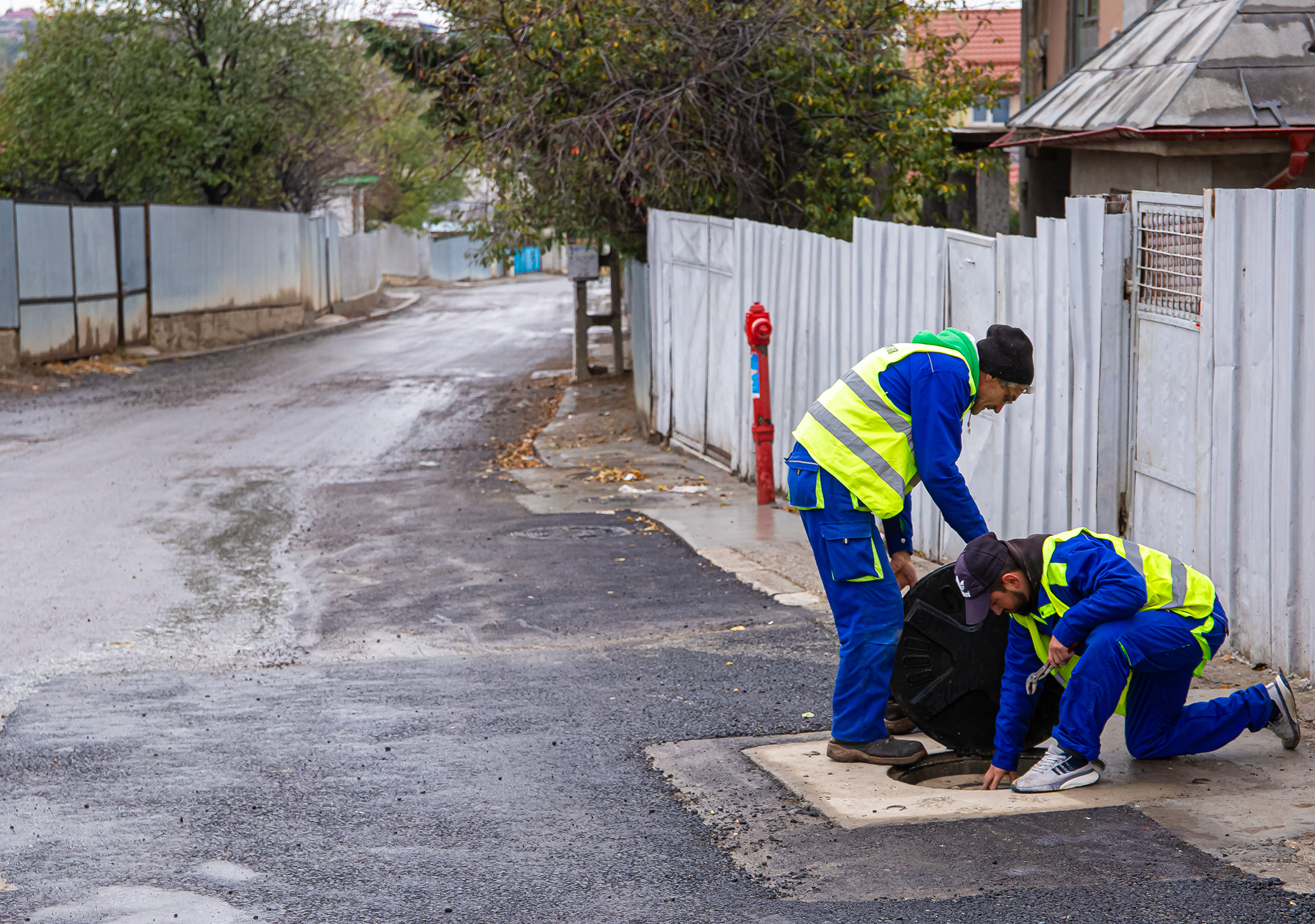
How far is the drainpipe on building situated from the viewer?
9.22m

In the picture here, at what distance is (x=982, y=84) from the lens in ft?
48.0

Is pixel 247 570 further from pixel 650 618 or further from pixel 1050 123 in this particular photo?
pixel 1050 123

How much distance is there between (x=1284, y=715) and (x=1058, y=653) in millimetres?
940

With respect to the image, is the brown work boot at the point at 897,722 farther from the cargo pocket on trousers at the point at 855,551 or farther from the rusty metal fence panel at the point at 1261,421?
the rusty metal fence panel at the point at 1261,421

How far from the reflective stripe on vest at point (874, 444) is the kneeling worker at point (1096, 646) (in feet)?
1.25

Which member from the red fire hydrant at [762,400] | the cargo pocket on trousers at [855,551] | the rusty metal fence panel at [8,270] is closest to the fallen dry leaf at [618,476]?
the red fire hydrant at [762,400]

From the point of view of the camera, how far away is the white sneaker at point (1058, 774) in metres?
4.31

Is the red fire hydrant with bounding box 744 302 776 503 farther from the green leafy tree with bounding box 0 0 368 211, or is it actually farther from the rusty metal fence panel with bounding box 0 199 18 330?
the green leafy tree with bounding box 0 0 368 211

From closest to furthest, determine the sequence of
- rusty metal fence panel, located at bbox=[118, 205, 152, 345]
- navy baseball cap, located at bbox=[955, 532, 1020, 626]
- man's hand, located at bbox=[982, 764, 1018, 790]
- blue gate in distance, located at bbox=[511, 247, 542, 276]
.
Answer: navy baseball cap, located at bbox=[955, 532, 1020, 626], man's hand, located at bbox=[982, 764, 1018, 790], rusty metal fence panel, located at bbox=[118, 205, 152, 345], blue gate in distance, located at bbox=[511, 247, 542, 276]

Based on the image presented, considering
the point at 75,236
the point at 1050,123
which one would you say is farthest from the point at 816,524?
the point at 75,236

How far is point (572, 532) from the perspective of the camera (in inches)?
371

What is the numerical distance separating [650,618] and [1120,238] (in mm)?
3001

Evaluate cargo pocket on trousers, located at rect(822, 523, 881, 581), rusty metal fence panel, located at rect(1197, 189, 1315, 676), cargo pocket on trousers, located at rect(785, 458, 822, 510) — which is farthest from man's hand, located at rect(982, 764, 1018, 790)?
rusty metal fence panel, located at rect(1197, 189, 1315, 676)

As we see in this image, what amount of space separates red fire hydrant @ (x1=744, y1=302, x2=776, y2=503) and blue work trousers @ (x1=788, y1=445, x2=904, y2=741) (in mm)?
5182
